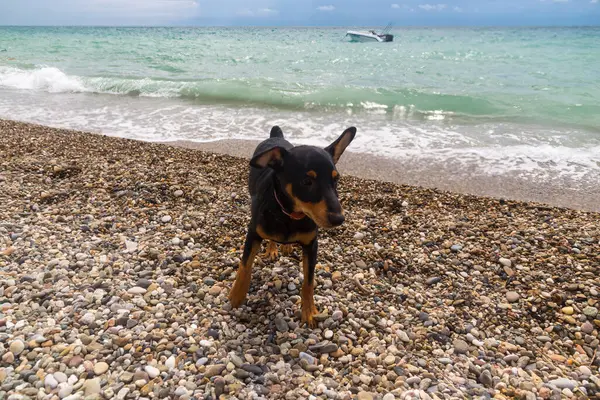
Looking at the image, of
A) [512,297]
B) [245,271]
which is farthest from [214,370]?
[512,297]

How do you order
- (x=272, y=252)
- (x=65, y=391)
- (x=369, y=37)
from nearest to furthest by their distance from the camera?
(x=65, y=391)
(x=272, y=252)
(x=369, y=37)

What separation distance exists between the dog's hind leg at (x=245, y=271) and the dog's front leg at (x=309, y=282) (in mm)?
461

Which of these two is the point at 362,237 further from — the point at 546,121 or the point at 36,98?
the point at 36,98

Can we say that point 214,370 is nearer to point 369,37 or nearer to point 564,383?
point 564,383

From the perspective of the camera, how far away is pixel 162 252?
449 cm

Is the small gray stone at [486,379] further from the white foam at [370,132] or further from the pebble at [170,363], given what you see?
the white foam at [370,132]

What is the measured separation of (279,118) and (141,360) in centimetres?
1002

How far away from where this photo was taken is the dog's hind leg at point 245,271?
3641 mm

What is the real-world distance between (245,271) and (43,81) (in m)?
18.8

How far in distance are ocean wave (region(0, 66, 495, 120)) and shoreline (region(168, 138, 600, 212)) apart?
491 cm

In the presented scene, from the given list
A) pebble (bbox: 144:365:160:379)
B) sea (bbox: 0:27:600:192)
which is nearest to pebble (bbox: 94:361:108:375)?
pebble (bbox: 144:365:160:379)

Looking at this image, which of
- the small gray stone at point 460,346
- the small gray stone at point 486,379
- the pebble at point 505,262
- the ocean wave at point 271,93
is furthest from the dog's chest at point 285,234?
the ocean wave at point 271,93

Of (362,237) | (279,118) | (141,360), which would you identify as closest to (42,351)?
(141,360)

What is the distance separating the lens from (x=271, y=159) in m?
3.14
